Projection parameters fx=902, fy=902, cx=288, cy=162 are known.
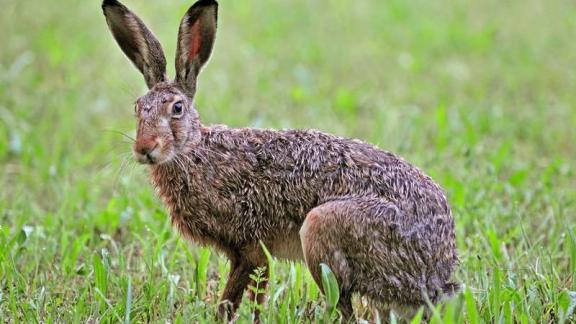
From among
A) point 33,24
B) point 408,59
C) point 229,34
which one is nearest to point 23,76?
point 33,24

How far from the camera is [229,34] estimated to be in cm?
1073

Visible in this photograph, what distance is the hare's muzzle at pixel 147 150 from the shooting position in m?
4.13

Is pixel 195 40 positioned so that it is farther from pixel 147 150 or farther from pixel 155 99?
pixel 147 150

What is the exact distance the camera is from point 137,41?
15.1 feet

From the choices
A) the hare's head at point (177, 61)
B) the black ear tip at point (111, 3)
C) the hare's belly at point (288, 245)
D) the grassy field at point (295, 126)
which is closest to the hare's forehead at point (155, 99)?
the hare's head at point (177, 61)

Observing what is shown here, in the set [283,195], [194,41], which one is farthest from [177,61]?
[283,195]

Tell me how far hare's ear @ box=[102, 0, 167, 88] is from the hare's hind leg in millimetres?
1155

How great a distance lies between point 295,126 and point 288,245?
340cm

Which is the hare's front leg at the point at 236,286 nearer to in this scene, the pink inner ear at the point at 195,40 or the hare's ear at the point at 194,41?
the hare's ear at the point at 194,41

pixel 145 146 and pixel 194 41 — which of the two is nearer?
pixel 145 146

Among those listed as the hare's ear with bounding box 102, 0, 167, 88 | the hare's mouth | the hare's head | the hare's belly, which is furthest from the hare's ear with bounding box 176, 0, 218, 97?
the hare's belly

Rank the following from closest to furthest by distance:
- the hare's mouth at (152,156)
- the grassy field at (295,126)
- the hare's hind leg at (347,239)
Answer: the hare's hind leg at (347,239) < the hare's mouth at (152,156) < the grassy field at (295,126)

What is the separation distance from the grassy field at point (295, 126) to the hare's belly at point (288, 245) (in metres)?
0.17

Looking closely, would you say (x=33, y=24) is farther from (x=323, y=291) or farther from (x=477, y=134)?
(x=323, y=291)
